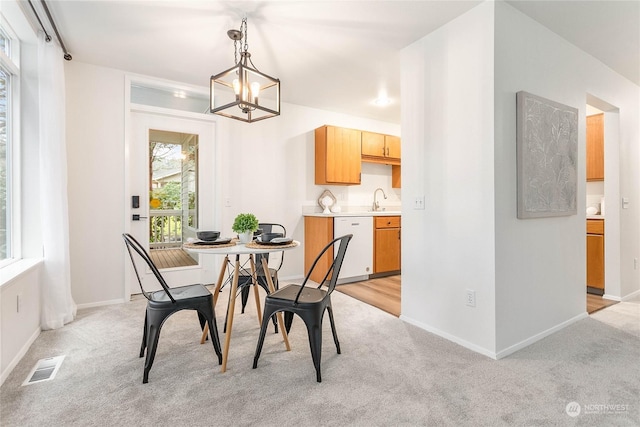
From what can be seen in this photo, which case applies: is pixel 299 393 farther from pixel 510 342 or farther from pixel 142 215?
pixel 142 215

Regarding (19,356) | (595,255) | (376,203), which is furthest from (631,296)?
(19,356)

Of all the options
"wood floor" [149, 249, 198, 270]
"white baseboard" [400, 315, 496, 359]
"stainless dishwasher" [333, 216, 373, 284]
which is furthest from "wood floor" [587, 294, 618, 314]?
"wood floor" [149, 249, 198, 270]

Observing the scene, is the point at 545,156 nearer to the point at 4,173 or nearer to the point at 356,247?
the point at 356,247

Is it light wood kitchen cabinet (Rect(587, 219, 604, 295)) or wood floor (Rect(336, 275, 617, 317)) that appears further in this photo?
light wood kitchen cabinet (Rect(587, 219, 604, 295))

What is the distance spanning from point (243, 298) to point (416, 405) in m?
1.79

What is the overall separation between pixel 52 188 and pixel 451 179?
3.19m

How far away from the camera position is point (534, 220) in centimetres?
243

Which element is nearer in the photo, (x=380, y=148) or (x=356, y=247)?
(x=356, y=247)

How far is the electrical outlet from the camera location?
90.5 inches

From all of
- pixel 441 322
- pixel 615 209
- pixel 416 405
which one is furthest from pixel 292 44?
pixel 615 209

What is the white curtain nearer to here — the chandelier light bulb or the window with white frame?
the window with white frame

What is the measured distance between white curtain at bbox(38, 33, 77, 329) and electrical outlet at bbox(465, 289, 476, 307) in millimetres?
3231

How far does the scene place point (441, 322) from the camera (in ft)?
8.30

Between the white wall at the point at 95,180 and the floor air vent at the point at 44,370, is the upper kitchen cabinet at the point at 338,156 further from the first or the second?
the floor air vent at the point at 44,370
